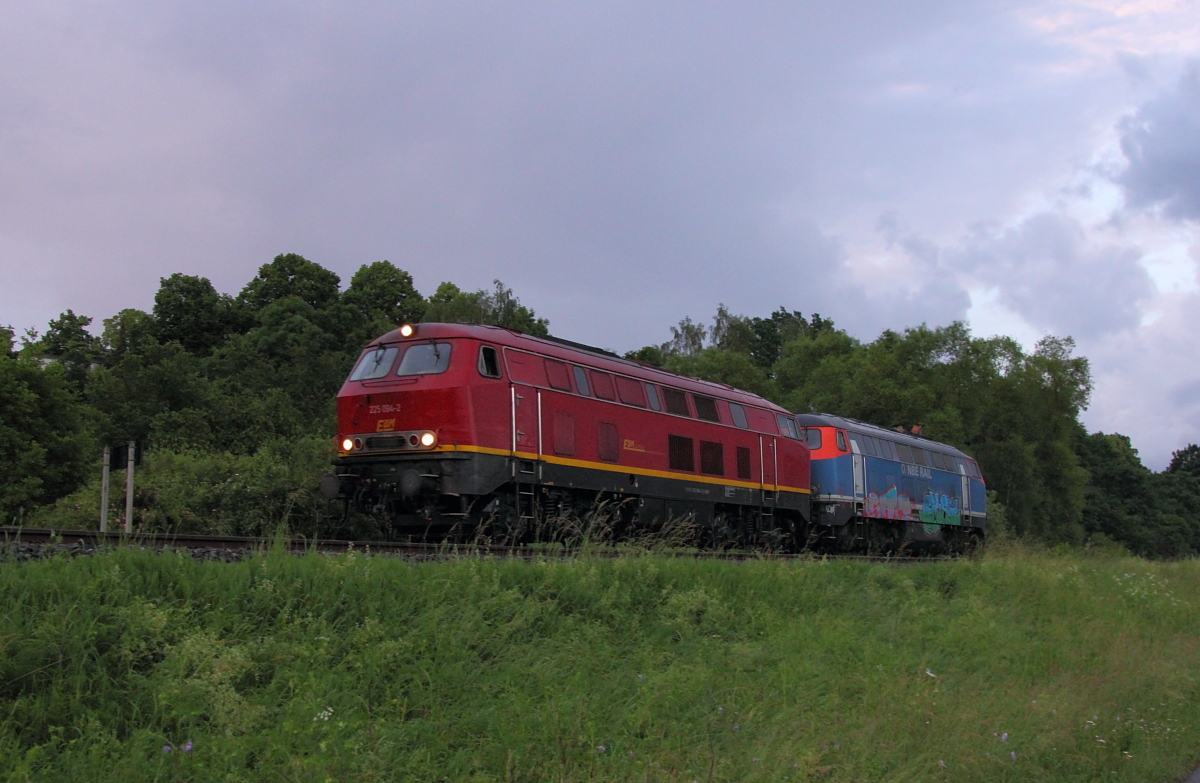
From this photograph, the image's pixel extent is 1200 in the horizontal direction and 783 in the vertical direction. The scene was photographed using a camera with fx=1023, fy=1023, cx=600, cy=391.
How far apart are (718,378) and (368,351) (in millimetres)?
48672

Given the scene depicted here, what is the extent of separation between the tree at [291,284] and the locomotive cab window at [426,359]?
5623cm

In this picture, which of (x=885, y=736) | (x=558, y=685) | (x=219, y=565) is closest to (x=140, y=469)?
(x=219, y=565)

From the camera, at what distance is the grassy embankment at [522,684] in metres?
5.92

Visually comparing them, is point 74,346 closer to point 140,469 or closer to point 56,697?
point 140,469

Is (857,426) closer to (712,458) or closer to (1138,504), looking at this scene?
(712,458)

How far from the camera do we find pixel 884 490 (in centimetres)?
2756

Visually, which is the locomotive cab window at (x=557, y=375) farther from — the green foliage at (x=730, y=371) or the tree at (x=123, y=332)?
the tree at (x=123, y=332)

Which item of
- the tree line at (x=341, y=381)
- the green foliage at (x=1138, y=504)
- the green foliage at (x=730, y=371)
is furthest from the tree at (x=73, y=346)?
the green foliage at (x=1138, y=504)

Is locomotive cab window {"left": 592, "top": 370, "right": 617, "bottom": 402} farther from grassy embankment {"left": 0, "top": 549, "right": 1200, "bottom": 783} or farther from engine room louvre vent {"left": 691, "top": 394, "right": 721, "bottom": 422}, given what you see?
grassy embankment {"left": 0, "top": 549, "right": 1200, "bottom": 783}

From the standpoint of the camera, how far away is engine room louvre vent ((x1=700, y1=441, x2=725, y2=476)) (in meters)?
19.8

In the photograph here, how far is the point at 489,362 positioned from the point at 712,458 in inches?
257

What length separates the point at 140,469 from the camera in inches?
821

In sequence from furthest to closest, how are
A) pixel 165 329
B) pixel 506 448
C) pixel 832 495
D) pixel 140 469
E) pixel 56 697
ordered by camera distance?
pixel 165 329 → pixel 832 495 → pixel 140 469 → pixel 506 448 → pixel 56 697

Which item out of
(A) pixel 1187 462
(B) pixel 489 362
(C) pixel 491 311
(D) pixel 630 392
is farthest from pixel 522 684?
(A) pixel 1187 462
